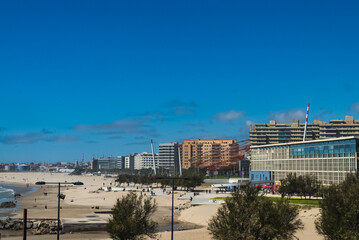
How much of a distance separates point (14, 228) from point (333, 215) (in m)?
42.9

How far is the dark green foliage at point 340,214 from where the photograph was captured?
3030 cm

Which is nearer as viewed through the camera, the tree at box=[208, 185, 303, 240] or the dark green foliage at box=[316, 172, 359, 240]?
the tree at box=[208, 185, 303, 240]

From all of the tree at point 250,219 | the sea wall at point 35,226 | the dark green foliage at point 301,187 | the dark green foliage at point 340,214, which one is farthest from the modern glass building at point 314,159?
the sea wall at point 35,226

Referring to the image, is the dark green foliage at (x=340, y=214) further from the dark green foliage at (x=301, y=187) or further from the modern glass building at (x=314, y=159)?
the dark green foliage at (x=301, y=187)

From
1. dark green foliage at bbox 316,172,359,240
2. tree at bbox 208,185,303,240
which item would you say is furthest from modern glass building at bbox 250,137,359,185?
tree at bbox 208,185,303,240

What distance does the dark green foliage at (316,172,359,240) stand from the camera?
3030 centimetres

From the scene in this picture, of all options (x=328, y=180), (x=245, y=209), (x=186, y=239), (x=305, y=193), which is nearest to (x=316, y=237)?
(x=186, y=239)

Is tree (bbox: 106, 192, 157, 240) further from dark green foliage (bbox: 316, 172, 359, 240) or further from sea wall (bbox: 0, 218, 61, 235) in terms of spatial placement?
sea wall (bbox: 0, 218, 61, 235)

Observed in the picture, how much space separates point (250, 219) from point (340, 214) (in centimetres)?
845

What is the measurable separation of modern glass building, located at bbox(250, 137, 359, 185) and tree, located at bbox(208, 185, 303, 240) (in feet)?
158

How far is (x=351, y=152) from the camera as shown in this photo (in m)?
81.6

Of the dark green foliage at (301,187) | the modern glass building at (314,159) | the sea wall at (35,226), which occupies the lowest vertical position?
the sea wall at (35,226)

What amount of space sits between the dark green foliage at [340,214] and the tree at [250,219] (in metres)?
3.25

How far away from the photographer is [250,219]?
2814 centimetres
